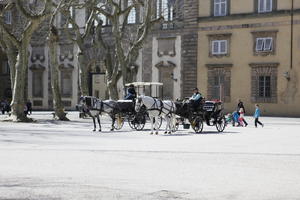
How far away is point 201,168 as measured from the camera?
11.1 meters

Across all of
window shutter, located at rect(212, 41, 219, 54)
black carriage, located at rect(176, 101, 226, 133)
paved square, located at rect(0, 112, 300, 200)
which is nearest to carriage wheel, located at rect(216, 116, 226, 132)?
black carriage, located at rect(176, 101, 226, 133)

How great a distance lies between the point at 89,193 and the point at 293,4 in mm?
37178

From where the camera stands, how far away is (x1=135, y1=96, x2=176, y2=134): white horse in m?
20.9

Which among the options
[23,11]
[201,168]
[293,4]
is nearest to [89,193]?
[201,168]

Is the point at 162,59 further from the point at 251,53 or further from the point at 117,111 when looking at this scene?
the point at 117,111

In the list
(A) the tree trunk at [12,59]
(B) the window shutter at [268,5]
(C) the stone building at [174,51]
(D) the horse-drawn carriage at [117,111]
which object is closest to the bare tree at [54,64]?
(A) the tree trunk at [12,59]

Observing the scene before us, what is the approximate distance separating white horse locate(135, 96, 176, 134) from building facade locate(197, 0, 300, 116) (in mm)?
23152

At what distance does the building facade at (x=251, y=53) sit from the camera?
42750mm

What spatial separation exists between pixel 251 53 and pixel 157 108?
2493 cm

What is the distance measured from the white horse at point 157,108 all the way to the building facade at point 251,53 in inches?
912

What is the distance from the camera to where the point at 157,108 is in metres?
21.1

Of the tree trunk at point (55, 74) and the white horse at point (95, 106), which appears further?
the tree trunk at point (55, 74)

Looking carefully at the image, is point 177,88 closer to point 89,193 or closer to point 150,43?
point 150,43

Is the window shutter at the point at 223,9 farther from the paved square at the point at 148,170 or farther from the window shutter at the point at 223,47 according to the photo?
the paved square at the point at 148,170
